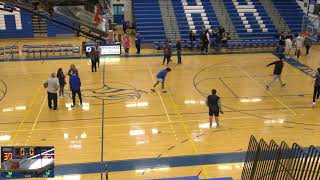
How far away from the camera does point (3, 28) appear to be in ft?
89.9

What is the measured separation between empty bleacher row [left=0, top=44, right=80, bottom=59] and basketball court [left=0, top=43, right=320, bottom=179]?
6.19 ft

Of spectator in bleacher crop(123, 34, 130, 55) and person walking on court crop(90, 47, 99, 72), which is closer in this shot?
person walking on court crop(90, 47, 99, 72)

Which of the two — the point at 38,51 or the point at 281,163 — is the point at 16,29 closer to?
the point at 38,51

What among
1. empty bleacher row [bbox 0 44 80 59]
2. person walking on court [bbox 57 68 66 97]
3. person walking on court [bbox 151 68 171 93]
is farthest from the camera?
empty bleacher row [bbox 0 44 80 59]

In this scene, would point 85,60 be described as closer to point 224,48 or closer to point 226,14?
point 224,48

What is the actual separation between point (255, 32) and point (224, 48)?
3.25m

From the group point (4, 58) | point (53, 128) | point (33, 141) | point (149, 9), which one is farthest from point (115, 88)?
point (149, 9)

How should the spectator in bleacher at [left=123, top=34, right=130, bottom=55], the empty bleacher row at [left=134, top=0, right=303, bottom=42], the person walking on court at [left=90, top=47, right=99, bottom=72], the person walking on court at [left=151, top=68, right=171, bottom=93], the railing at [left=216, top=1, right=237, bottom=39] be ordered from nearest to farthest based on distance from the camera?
the person walking on court at [left=151, top=68, right=171, bottom=93] < the person walking on court at [left=90, top=47, right=99, bottom=72] < the spectator in bleacher at [left=123, top=34, right=130, bottom=55] < the railing at [left=216, top=1, right=237, bottom=39] < the empty bleacher row at [left=134, top=0, right=303, bottom=42]

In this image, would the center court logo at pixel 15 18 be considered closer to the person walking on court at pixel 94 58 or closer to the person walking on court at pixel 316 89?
the person walking on court at pixel 94 58

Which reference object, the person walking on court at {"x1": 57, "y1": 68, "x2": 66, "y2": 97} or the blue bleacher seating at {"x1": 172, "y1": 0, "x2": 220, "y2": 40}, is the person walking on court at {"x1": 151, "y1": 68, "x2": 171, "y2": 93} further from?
the blue bleacher seating at {"x1": 172, "y1": 0, "x2": 220, "y2": 40}
